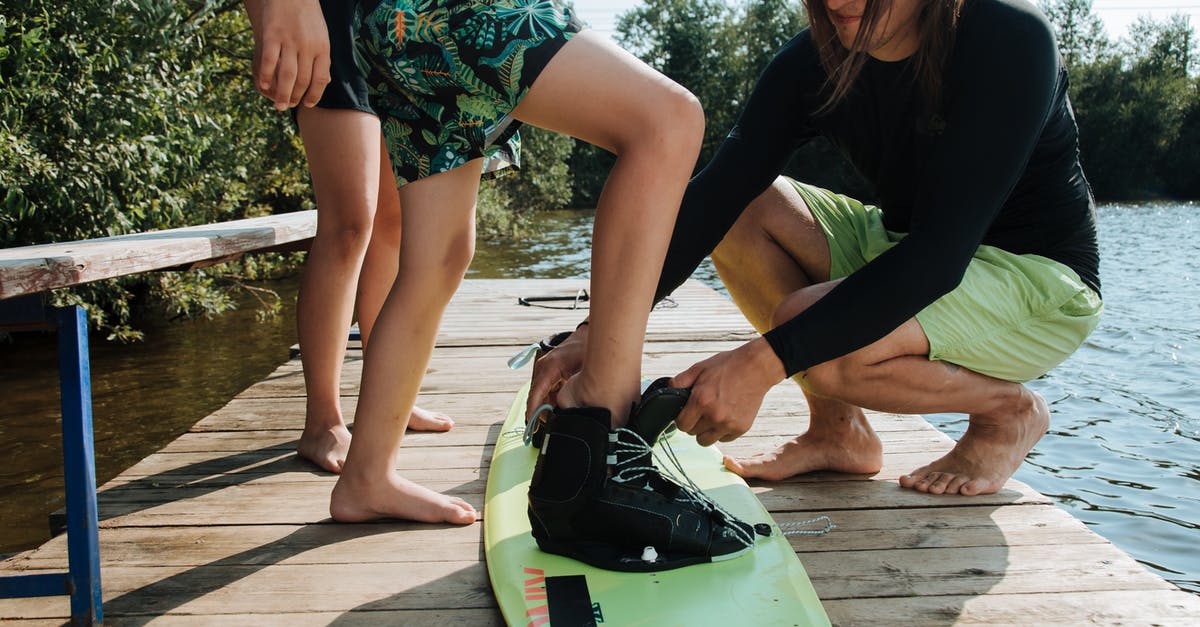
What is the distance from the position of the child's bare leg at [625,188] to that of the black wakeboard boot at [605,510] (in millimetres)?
70

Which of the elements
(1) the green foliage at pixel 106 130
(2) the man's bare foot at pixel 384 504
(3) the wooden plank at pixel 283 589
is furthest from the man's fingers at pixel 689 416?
(1) the green foliage at pixel 106 130

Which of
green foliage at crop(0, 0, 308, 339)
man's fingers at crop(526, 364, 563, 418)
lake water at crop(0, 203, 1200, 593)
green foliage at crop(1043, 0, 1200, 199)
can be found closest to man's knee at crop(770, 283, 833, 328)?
man's fingers at crop(526, 364, 563, 418)

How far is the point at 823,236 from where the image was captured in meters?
2.29

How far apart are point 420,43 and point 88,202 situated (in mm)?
4575

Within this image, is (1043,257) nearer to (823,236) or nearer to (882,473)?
(823,236)

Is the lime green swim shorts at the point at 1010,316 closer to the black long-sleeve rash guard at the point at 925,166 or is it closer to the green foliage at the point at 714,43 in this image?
the black long-sleeve rash guard at the point at 925,166

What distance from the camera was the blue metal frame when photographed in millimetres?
1395

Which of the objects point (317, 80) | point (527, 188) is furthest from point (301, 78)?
point (527, 188)

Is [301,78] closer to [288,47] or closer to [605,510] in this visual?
[288,47]

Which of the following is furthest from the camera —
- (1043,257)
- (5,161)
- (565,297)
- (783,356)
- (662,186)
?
(565,297)

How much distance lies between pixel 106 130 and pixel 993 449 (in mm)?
5258

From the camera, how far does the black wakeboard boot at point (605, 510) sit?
60.1 inches

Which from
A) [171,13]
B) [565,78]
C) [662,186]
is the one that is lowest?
[662,186]

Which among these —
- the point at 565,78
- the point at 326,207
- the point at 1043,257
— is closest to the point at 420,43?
the point at 565,78
